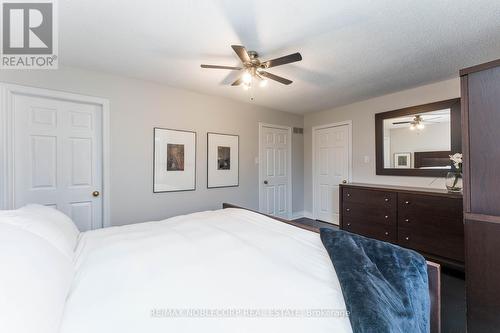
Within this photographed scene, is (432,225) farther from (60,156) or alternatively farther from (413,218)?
(60,156)

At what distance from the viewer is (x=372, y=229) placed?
10.5 ft

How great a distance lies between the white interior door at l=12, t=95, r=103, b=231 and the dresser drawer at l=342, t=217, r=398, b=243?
356 centimetres

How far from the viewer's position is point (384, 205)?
10.0 ft

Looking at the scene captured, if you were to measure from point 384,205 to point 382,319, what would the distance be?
2.69m

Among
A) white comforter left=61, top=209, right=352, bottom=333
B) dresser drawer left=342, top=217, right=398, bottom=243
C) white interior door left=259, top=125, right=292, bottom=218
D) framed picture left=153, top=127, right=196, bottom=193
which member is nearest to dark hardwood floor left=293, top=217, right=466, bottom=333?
dresser drawer left=342, top=217, right=398, bottom=243

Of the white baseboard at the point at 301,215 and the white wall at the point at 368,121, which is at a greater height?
the white wall at the point at 368,121

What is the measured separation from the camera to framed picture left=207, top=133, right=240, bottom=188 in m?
3.61

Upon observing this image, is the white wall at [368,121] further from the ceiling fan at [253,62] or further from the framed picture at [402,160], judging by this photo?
the ceiling fan at [253,62]

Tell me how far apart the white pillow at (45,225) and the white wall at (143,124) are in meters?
1.54

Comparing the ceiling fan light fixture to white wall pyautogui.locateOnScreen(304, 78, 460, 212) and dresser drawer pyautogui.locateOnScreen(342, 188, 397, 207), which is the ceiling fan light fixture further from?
white wall pyautogui.locateOnScreen(304, 78, 460, 212)

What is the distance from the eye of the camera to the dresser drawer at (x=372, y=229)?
2.98 metres

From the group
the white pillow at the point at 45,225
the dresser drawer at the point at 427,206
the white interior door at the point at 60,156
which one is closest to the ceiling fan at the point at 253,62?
the white pillow at the point at 45,225

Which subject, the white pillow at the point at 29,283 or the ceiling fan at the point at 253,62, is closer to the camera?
the white pillow at the point at 29,283

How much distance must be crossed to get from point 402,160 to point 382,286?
313 centimetres
